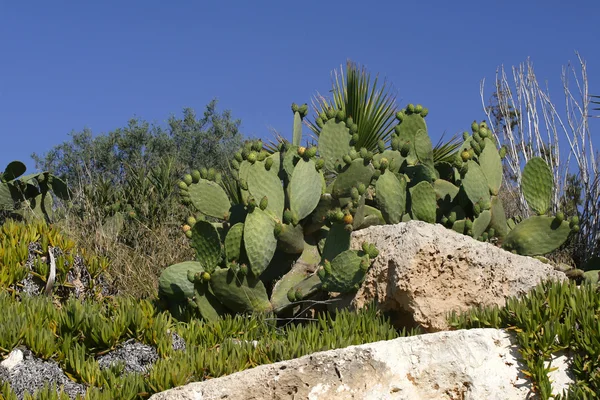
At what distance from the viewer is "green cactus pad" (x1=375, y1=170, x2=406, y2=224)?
616 centimetres

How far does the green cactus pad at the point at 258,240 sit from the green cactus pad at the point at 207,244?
23 centimetres

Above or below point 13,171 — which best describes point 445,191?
below

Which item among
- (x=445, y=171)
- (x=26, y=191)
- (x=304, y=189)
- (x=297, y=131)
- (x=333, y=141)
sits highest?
(x=26, y=191)

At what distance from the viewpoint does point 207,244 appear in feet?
18.4

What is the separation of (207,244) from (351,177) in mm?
1285

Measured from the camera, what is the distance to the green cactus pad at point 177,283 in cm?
593

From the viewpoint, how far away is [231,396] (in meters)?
3.76

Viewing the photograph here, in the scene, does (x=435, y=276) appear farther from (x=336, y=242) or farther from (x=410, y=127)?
(x=410, y=127)

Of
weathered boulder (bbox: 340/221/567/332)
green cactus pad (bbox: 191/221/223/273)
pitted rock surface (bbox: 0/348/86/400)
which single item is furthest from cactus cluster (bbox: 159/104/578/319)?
pitted rock surface (bbox: 0/348/86/400)

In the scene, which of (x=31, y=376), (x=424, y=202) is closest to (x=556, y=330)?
(x=424, y=202)

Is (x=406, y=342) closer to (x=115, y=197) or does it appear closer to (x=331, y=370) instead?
(x=331, y=370)

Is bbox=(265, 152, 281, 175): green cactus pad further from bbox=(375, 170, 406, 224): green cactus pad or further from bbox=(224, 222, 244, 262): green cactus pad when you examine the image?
bbox=(375, 170, 406, 224): green cactus pad

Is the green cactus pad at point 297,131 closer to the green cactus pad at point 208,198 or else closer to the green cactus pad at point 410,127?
the green cactus pad at point 208,198

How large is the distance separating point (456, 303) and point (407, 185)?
1729 mm
